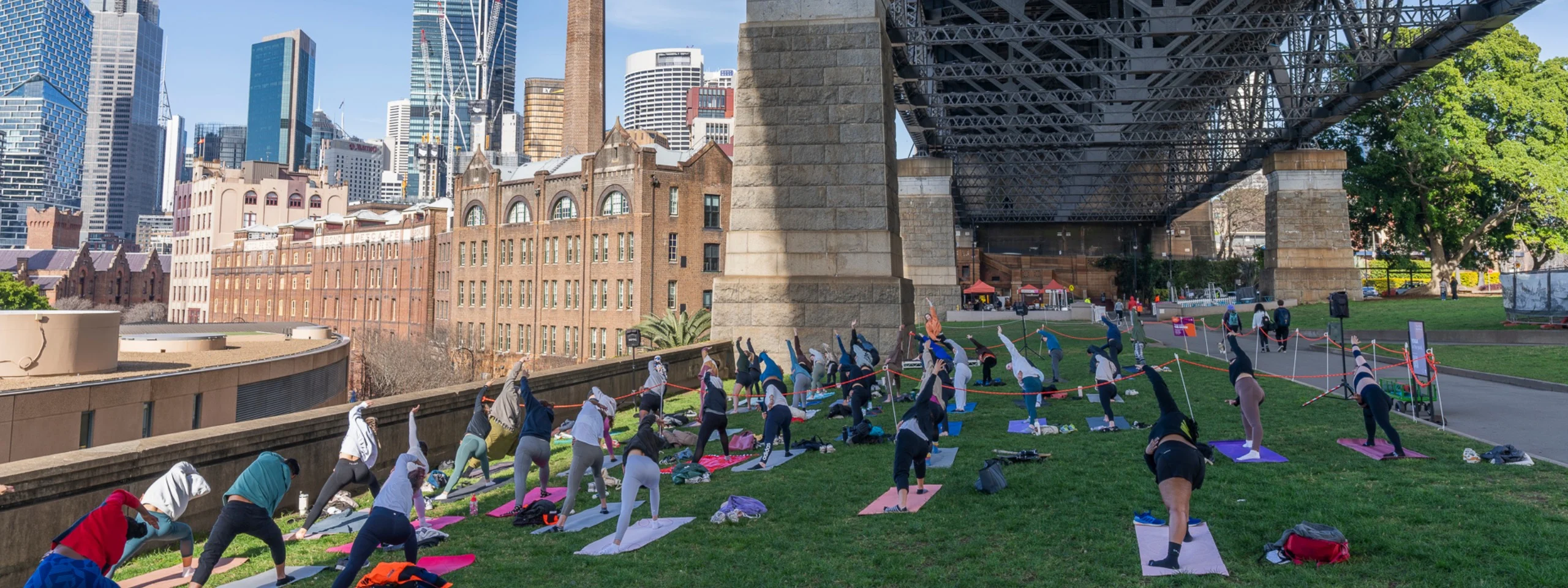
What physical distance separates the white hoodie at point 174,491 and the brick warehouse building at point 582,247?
45.3m

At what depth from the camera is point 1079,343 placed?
3234 cm

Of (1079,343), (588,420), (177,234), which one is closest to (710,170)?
(1079,343)

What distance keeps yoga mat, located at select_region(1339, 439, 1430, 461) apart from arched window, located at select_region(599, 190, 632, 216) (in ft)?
171

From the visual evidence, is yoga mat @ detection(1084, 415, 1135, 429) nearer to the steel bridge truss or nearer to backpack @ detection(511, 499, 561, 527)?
backpack @ detection(511, 499, 561, 527)

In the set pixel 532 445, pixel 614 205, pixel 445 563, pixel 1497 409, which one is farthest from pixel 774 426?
pixel 614 205

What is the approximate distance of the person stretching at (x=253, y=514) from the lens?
8.09 metres

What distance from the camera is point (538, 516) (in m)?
10.3

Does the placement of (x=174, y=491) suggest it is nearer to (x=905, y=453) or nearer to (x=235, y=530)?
(x=235, y=530)

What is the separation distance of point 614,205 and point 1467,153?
50.0m

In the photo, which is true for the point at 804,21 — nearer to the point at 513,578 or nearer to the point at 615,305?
the point at 513,578

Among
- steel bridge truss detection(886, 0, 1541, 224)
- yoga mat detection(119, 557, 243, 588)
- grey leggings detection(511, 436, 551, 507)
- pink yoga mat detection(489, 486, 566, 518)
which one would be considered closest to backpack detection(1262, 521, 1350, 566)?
pink yoga mat detection(489, 486, 566, 518)

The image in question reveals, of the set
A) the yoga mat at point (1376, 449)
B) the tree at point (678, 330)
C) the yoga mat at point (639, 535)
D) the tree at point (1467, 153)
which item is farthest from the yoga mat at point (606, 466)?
the tree at point (1467, 153)

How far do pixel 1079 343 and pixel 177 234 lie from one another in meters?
134

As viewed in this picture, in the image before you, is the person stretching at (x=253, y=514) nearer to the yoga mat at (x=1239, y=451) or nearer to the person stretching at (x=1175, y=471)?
the person stretching at (x=1175, y=471)
